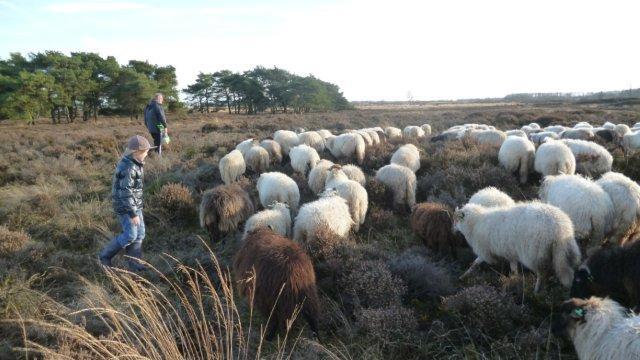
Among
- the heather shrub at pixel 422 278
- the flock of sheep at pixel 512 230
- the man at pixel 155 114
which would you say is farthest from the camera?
the man at pixel 155 114

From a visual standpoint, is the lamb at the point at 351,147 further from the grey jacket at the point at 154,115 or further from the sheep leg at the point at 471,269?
the sheep leg at the point at 471,269

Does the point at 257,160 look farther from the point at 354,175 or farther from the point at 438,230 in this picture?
the point at 438,230

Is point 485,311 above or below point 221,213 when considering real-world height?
below

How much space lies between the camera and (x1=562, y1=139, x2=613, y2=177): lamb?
8.99 m

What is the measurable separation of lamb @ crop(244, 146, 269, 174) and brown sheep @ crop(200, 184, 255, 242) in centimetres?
447

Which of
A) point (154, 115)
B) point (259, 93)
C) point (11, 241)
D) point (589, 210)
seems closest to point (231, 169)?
point (154, 115)

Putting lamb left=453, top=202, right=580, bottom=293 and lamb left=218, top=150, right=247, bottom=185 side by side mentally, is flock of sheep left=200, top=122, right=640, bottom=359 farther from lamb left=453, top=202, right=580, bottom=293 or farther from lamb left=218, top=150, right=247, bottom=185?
lamb left=218, top=150, right=247, bottom=185

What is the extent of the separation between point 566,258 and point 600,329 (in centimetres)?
160

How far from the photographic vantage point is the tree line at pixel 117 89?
107 feet

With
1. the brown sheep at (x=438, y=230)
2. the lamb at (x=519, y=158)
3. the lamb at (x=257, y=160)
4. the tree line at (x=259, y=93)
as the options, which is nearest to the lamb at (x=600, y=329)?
the brown sheep at (x=438, y=230)

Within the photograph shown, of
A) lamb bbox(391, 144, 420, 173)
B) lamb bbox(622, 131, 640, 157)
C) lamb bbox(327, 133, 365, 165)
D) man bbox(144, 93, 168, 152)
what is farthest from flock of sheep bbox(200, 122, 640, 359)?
man bbox(144, 93, 168, 152)

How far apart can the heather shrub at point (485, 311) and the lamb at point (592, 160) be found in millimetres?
6444

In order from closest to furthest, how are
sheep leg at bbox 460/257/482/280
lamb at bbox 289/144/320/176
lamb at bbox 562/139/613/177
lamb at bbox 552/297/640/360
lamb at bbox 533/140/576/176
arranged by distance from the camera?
1. lamb at bbox 552/297/640/360
2. sheep leg at bbox 460/257/482/280
3. lamb at bbox 533/140/576/176
4. lamb at bbox 562/139/613/177
5. lamb at bbox 289/144/320/176

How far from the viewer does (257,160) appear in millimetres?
12016
